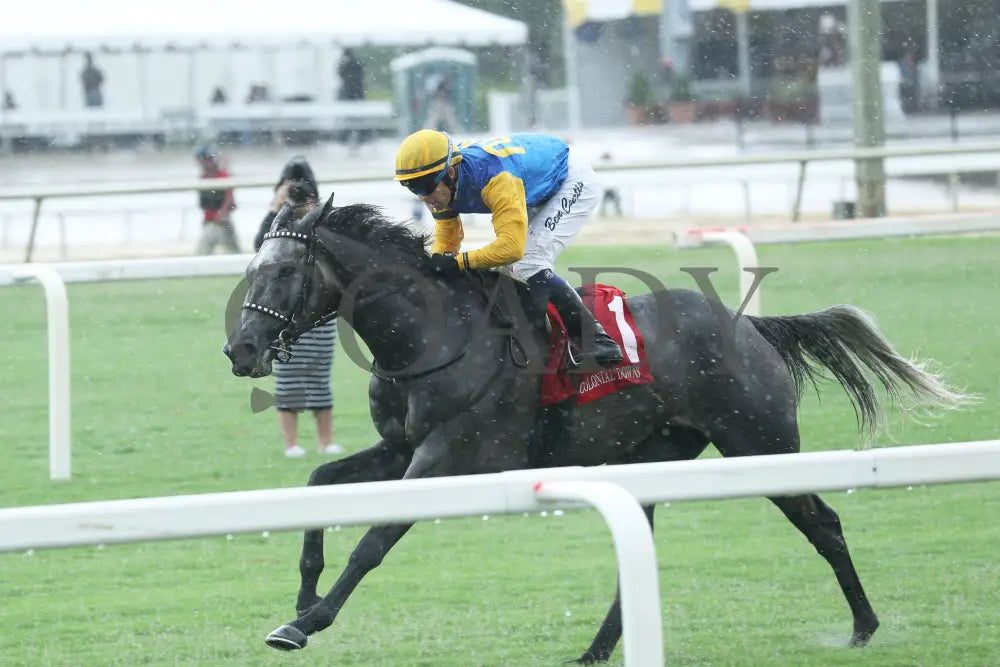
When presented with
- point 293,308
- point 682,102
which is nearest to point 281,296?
point 293,308

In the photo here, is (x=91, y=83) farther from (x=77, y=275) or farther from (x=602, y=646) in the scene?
(x=602, y=646)

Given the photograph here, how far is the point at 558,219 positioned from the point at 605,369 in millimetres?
489

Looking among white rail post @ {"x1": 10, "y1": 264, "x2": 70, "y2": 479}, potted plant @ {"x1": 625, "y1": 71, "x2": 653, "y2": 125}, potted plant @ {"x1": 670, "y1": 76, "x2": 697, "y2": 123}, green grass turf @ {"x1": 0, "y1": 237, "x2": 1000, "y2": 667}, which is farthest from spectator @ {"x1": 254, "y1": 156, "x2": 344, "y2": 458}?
potted plant @ {"x1": 625, "y1": 71, "x2": 653, "y2": 125}

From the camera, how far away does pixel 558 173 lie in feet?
14.5

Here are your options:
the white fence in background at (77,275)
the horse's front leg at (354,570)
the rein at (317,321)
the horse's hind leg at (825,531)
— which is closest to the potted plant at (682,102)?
the white fence in background at (77,275)

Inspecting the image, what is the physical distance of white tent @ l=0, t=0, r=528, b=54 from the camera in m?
16.0

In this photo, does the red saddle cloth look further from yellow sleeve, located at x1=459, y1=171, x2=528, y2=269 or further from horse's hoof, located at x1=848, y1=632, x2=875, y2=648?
horse's hoof, located at x1=848, y1=632, x2=875, y2=648

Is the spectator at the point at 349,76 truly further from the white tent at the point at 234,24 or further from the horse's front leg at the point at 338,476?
the horse's front leg at the point at 338,476

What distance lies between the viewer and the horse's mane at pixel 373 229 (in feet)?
13.8

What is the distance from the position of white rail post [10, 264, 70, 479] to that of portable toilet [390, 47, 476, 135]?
12.7 metres

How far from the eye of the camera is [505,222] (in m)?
4.04

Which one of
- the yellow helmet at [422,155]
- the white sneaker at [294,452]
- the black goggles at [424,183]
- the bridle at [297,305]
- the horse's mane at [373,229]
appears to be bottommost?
the white sneaker at [294,452]

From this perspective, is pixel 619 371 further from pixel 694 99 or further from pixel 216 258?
pixel 694 99

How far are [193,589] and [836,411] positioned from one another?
394 cm
